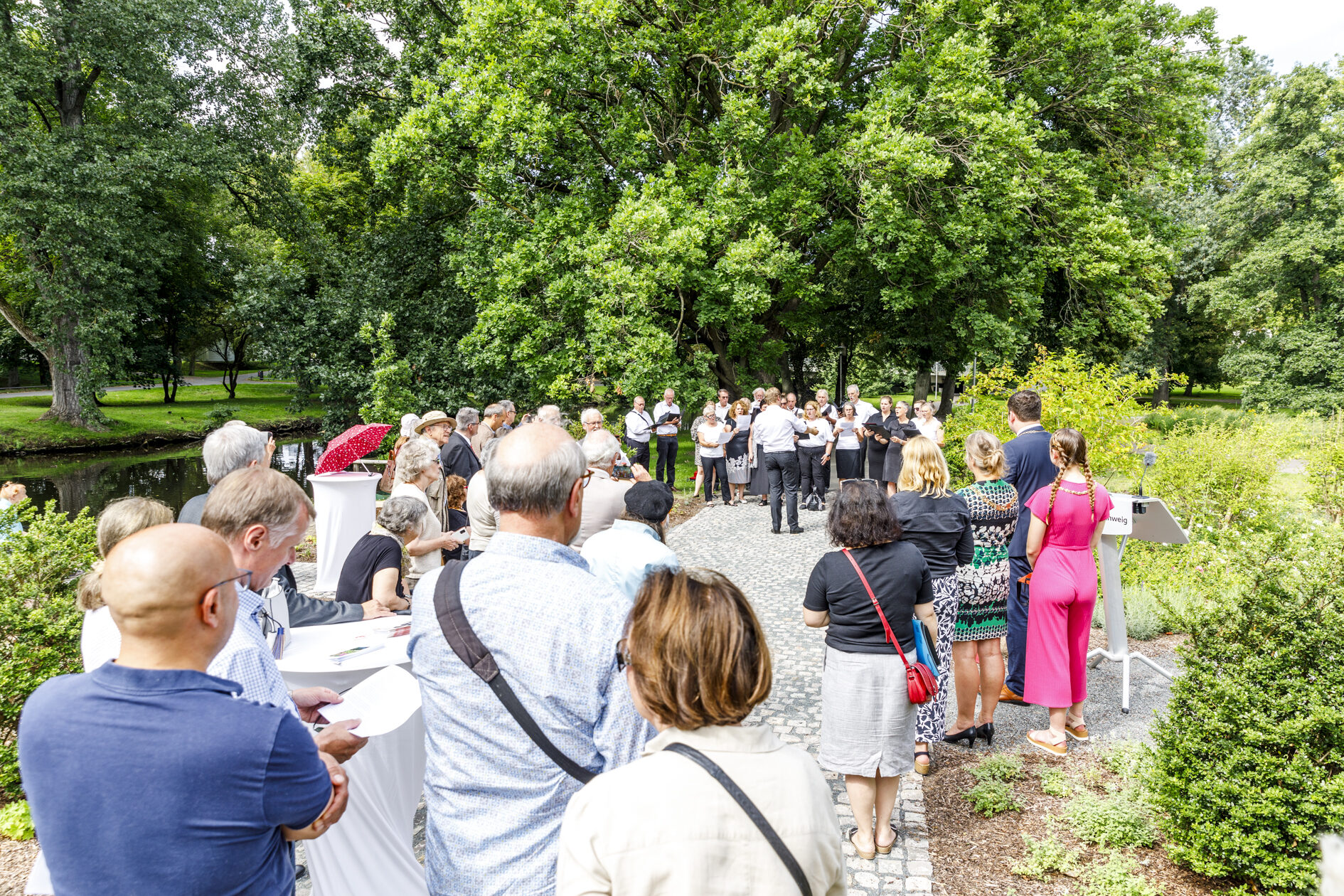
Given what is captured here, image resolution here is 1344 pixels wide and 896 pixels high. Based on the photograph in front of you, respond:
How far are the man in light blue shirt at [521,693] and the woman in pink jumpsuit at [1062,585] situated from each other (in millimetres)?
3863

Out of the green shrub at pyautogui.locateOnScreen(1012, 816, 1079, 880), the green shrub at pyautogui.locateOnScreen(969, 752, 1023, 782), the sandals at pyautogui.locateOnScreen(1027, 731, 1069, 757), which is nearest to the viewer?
the green shrub at pyautogui.locateOnScreen(1012, 816, 1079, 880)

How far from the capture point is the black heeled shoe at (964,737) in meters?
4.88

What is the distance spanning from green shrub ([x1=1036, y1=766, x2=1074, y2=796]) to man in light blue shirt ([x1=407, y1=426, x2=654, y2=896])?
11.5 feet

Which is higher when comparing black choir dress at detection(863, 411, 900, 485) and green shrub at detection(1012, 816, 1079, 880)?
black choir dress at detection(863, 411, 900, 485)

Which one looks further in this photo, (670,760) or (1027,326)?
(1027,326)

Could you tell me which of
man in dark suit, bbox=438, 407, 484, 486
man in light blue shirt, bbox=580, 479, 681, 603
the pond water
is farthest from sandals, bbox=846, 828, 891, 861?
the pond water

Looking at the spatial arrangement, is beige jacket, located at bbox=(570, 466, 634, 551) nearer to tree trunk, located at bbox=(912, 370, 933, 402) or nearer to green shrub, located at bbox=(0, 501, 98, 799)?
green shrub, located at bbox=(0, 501, 98, 799)

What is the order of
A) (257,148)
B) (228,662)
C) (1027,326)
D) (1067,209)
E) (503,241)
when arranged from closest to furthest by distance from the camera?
(228,662)
(1067,209)
(503,241)
(1027,326)
(257,148)

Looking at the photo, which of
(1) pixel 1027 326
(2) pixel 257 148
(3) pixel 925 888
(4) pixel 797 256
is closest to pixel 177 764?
(3) pixel 925 888

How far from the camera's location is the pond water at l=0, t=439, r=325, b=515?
1852 cm

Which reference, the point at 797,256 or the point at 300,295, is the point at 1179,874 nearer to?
the point at 797,256

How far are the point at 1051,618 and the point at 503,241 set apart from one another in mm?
14794

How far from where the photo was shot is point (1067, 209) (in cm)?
1566

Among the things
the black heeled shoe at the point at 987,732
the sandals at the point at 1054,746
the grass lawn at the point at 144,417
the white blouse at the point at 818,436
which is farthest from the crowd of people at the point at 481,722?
the grass lawn at the point at 144,417
